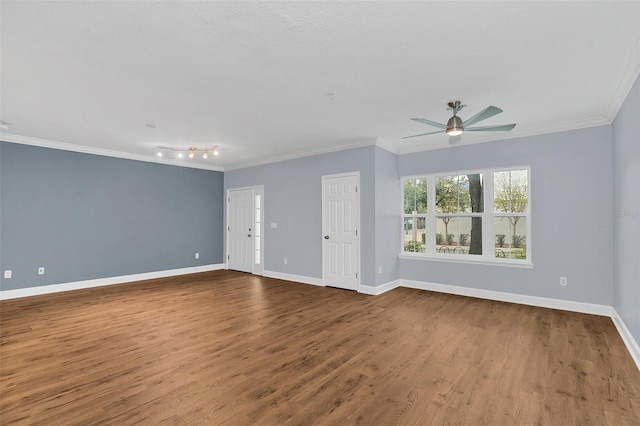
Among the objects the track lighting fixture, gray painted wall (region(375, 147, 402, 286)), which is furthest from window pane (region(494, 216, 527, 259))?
the track lighting fixture

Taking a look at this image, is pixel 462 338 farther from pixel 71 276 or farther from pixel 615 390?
pixel 71 276

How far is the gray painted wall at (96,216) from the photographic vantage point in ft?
17.0

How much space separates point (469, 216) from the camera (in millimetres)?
5371

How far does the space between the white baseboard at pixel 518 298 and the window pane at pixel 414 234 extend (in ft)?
2.12

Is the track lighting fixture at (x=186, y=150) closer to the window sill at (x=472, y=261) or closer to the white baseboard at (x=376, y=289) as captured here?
the white baseboard at (x=376, y=289)

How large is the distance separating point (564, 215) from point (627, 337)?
1798mm

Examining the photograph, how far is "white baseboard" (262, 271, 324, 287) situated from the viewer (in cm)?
612

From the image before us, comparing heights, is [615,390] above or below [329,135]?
below

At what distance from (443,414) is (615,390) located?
4.91 ft

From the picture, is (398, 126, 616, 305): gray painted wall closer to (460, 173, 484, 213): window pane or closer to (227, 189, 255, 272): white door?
(460, 173, 484, 213): window pane

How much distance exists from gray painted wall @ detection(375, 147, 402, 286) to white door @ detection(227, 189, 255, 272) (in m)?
3.39

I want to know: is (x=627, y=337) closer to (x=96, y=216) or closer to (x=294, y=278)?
(x=294, y=278)

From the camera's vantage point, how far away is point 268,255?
23.2ft

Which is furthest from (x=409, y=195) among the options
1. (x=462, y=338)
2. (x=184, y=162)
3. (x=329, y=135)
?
(x=184, y=162)
